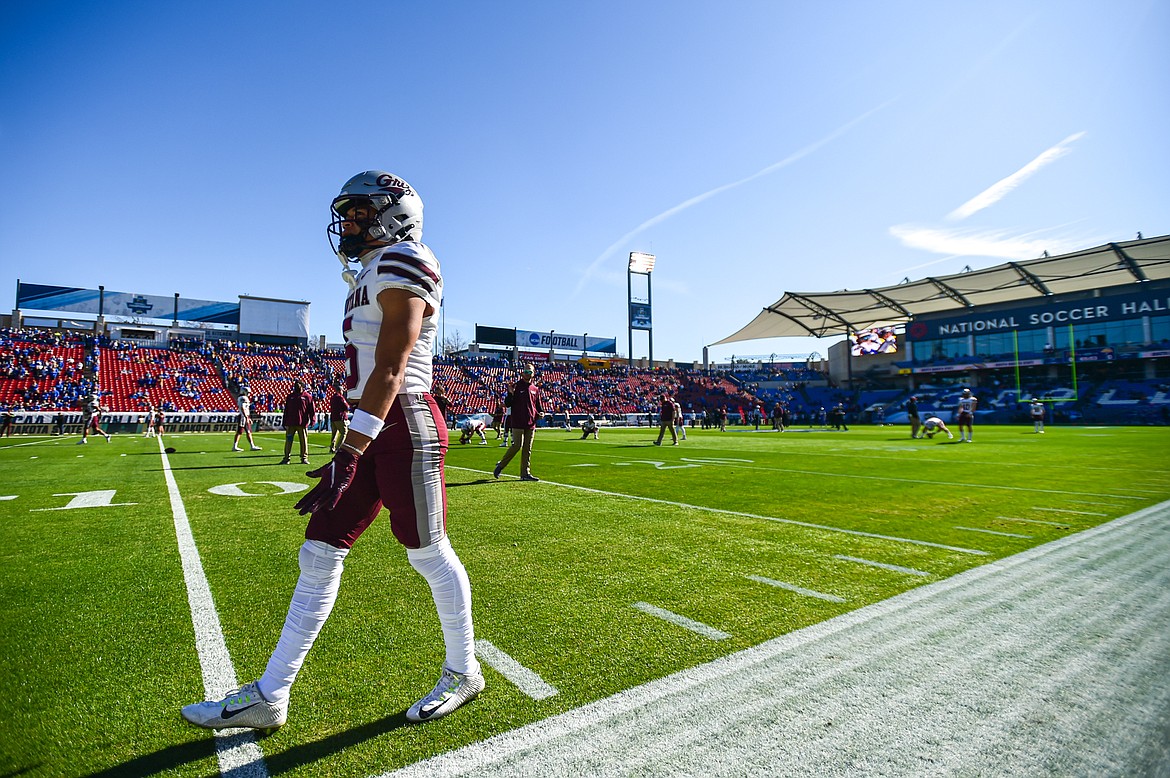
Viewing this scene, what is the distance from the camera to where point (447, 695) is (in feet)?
7.57

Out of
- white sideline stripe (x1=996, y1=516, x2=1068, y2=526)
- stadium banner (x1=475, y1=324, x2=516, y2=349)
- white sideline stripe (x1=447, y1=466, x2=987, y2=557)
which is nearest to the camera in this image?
white sideline stripe (x1=447, y1=466, x2=987, y2=557)

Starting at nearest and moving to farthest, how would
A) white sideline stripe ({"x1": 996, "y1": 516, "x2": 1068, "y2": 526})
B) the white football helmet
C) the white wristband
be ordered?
the white wristband → the white football helmet → white sideline stripe ({"x1": 996, "y1": 516, "x2": 1068, "y2": 526})

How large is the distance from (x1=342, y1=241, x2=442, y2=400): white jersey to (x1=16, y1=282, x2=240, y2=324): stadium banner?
6173cm

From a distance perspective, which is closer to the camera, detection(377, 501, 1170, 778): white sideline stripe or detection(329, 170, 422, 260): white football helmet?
detection(377, 501, 1170, 778): white sideline stripe

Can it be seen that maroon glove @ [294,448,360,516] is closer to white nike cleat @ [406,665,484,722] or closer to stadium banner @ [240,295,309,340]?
white nike cleat @ [406,665,484,722]

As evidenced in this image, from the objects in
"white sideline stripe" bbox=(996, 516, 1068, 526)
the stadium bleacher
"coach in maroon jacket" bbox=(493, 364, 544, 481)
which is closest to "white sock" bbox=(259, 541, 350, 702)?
"white sideline stripe" bbox=(996, 516, 1068, 526)

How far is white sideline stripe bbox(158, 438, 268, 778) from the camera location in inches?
77.4

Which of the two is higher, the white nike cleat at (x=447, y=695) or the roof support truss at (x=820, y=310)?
the roof support truss at (x=820, y=310)

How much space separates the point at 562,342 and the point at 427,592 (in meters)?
70.3

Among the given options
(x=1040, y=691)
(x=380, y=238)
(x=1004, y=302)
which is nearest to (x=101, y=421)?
(x=380, y=238)

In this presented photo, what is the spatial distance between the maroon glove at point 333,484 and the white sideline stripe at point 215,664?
2.79 feet

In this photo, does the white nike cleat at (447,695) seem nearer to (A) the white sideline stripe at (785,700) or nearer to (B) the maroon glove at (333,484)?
(A) the white sideline stripe at (785,700)

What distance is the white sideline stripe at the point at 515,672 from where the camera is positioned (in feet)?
7.91

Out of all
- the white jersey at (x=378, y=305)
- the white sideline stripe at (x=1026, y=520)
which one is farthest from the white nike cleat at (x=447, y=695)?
the white sideline stripe at (x=1026, y=520)
